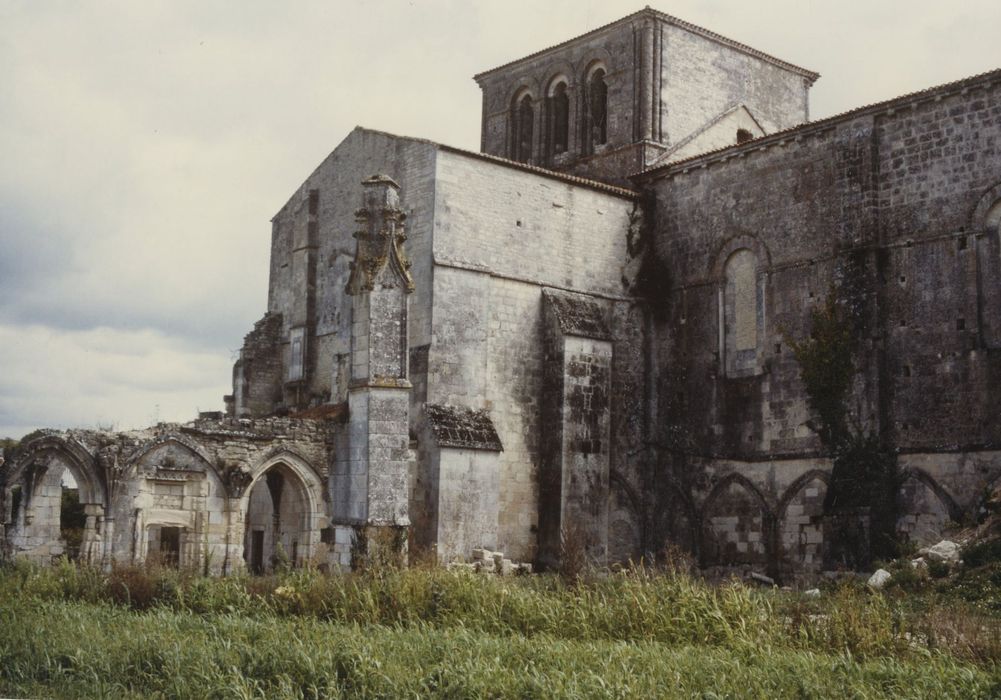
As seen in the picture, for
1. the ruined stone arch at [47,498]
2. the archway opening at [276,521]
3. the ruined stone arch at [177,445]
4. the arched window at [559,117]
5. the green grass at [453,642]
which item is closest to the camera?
the green grass at [453,642]

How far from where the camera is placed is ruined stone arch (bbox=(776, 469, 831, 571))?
2150cm

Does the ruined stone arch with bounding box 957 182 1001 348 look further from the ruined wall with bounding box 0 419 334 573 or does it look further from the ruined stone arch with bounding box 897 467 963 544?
the ruined wall with bounding box 0 419 334 573

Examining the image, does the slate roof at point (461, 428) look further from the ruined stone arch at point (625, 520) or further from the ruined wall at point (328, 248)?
the ruined wall at point (328, 248)

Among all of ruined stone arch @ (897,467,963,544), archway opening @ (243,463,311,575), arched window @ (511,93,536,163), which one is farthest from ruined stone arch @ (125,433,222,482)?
arched window @ (511,93,536,163)

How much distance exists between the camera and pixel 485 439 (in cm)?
2238

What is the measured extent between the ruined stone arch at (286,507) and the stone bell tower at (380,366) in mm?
1807

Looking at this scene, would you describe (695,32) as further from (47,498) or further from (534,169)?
(47,498)

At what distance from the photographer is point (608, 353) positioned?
24125 mm

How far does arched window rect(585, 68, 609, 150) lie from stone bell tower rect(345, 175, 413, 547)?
11361 millimetres

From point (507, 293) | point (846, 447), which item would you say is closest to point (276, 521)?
point (507, 293)

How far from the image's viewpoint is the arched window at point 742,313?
23500 millimetres

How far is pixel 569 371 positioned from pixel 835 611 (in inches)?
465

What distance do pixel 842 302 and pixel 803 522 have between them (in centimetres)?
407

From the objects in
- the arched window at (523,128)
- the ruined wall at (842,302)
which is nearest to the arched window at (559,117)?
the arched window at (523,128)
